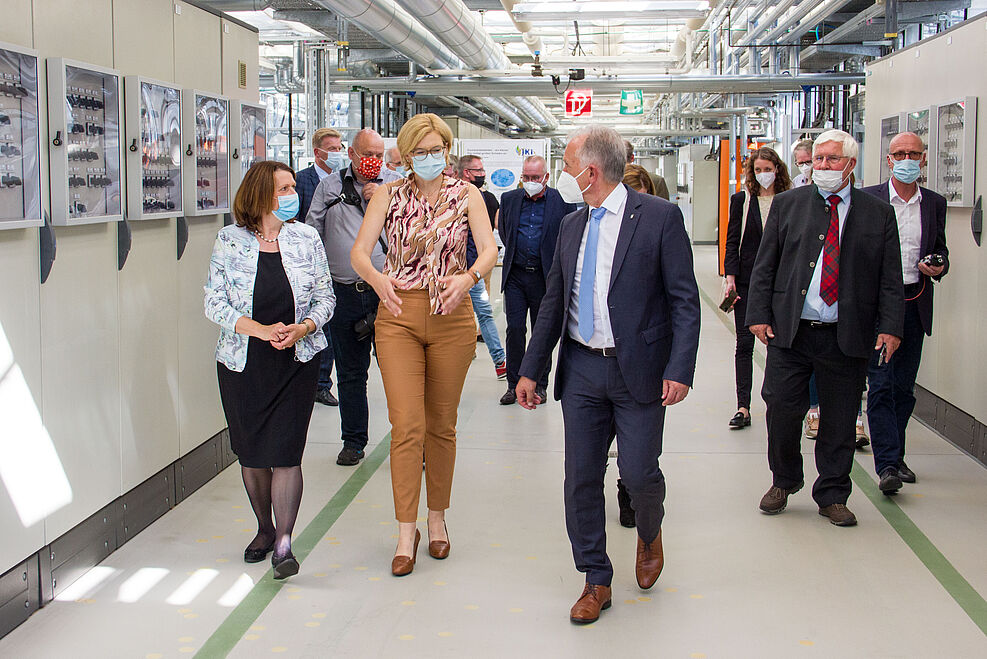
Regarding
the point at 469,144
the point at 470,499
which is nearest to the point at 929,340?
the point at 470,499

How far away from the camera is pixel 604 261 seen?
318 cm

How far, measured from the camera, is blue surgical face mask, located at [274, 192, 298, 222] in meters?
3.60

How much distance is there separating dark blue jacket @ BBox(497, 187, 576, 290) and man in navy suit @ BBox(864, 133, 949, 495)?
2013mm

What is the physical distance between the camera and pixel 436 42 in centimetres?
1048

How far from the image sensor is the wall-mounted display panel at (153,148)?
393cm

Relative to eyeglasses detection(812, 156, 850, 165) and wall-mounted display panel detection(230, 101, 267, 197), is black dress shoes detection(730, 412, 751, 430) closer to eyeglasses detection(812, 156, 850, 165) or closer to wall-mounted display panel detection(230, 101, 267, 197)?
eyeglasses detection(812, 156, 850, 165)

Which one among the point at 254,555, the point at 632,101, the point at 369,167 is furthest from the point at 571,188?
the point at 632,101

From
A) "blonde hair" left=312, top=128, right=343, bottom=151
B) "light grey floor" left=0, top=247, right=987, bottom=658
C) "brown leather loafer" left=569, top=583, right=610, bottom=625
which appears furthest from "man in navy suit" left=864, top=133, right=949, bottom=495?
"blonde hair" left=312, top=128, right=343, bottom=151

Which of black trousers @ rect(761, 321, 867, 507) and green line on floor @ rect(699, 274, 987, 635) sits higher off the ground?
black trousers @ rect(761, 321, 867, 507)

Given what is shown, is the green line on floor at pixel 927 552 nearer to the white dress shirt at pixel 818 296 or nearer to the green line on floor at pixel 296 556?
the white dress shirt at pixel 818 296

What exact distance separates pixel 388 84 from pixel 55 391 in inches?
388

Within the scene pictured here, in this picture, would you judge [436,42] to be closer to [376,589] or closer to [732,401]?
[732,401]

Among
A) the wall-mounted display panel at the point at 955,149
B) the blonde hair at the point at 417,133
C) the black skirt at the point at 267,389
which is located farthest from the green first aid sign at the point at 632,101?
the black skirt at the point at 267,389

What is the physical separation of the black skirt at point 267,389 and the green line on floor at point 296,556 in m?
0.43
